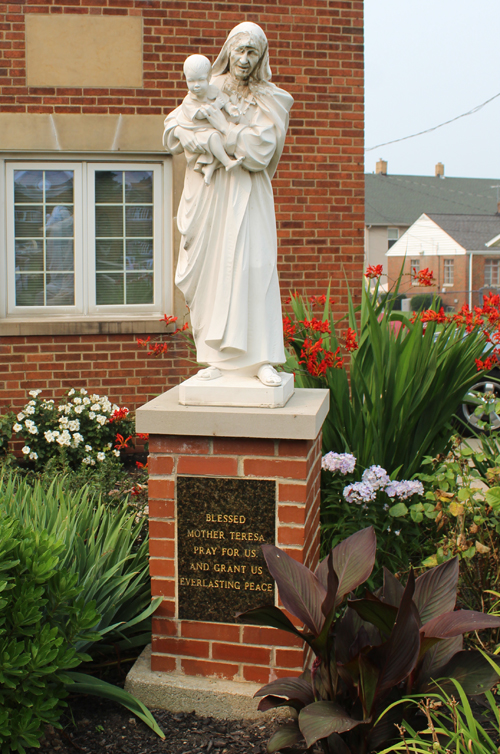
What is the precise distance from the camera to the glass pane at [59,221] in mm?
6945

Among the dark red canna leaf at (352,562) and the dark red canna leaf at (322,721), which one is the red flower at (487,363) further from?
the dark red canna leaf at (322,721)

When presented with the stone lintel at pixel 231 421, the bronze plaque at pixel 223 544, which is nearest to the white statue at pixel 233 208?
the stone lintel at pixel 231 421

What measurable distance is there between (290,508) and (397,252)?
43727mm

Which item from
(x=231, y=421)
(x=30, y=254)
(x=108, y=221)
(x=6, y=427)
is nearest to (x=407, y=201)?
(x=108, y=221)

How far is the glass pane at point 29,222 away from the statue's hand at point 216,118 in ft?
14.8

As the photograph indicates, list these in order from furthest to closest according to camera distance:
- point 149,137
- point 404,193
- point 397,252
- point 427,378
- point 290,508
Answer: point 404,193 < point 397,252 < point 149,137 < point 427,378 < point 290,508

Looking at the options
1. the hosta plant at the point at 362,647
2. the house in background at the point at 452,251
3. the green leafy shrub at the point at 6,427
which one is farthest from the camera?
the house in background at the point at 452,251

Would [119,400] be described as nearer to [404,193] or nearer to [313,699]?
[313,699]

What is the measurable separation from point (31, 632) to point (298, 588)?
3.06 ft

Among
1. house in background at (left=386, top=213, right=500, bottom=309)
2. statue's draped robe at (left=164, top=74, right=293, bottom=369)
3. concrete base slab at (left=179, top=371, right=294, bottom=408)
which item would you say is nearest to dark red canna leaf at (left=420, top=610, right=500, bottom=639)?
concrete base slab at (left=179, top=371, right=294, bottom=408)

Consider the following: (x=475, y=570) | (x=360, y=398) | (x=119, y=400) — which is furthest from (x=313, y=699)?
(x=119, y=400)

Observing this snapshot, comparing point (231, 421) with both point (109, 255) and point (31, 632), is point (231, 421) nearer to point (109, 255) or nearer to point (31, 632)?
point (31, 632)

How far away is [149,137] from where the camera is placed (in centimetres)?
669

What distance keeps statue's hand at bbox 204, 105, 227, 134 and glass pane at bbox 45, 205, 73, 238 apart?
14.5 ft
